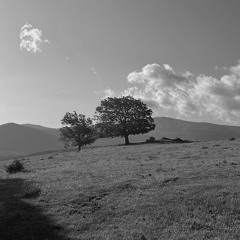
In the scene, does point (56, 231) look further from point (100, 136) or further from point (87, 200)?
point (100, 136)

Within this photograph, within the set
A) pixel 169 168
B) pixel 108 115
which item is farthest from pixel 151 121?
pixel 169 168

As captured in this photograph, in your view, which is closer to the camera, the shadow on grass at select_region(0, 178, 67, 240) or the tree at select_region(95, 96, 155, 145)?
the shadow on grass at select_region(0, 178, 67, 240)

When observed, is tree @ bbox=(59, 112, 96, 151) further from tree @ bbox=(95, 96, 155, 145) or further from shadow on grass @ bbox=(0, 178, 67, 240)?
shadow on grass @ bbox=(0, 178, 67, 240)

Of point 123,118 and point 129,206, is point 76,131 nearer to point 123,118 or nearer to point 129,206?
point 123,118

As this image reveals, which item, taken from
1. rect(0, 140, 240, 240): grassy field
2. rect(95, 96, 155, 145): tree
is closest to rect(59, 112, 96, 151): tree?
rect(95, 96, 155, 145): tree

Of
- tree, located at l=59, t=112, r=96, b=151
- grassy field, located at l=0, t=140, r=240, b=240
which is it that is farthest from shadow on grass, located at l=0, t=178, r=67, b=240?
tree, located at l=59, t=112, r=96, b=151

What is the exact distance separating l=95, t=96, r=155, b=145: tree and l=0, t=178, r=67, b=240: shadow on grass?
64.4m

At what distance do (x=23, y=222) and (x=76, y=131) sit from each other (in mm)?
64612

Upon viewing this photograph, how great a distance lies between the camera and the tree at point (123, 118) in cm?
8588

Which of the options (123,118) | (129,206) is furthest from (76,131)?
(129,206)

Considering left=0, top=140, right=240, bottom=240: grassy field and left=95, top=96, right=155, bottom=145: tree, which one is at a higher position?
left=95, top=96, right=155, bottom=145: tree

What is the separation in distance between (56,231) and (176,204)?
6.46 metres

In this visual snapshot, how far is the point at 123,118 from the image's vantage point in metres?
87.5

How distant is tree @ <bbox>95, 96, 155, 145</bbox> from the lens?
282 ft
